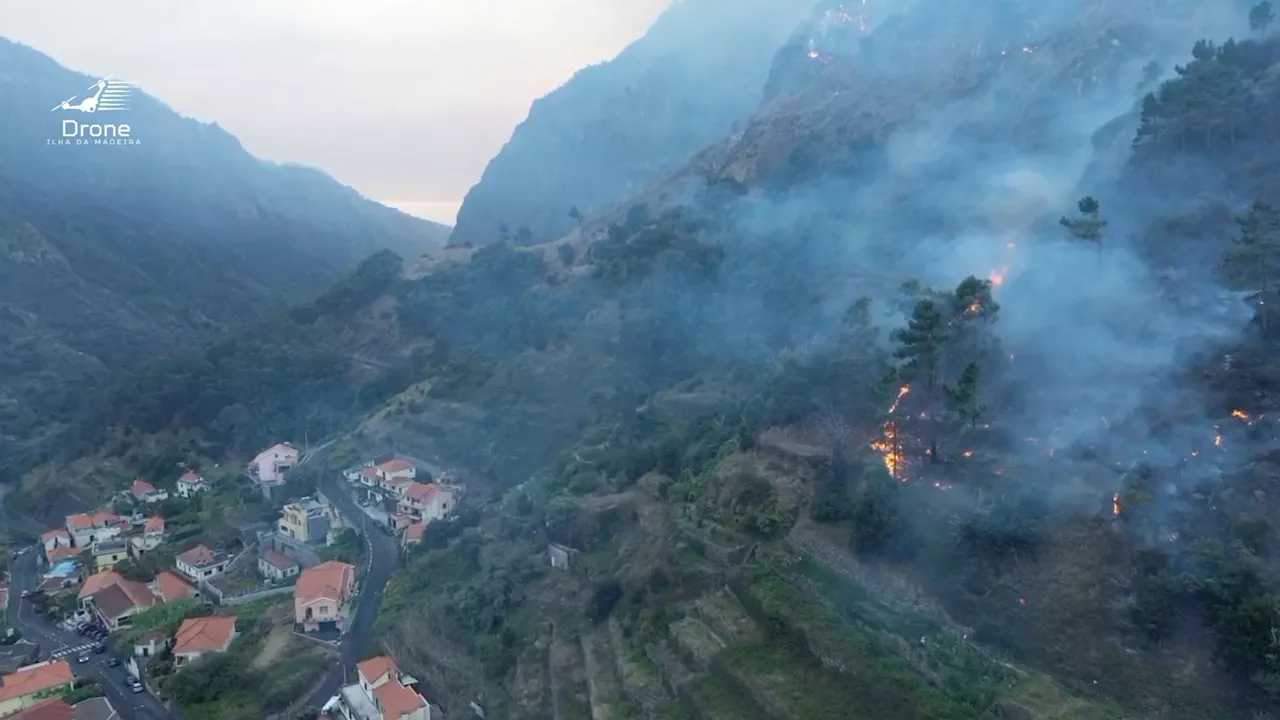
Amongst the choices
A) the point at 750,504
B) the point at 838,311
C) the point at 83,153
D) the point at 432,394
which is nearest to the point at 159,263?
the point at 83,153

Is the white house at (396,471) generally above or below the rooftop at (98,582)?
above

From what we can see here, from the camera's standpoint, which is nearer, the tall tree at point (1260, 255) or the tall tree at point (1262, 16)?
the tall tree at point (1260, 255)

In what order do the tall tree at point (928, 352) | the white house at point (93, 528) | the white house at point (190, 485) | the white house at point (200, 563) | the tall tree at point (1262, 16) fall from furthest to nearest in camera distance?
the white house at point (190, 485) < the white house at point (93, 528) < the white house at point (200, 563) < the tall tree at point (1262, 16) < the tall tree at point (928, 352)

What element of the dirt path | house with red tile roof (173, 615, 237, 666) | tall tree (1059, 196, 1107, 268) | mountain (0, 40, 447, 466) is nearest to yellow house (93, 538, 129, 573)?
house with red tile roof (173, 615, 237, 666)

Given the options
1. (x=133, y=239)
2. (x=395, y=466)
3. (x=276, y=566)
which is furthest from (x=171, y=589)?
(x=133, y=239)

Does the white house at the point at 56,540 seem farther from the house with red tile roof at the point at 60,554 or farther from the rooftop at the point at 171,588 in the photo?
the rooftop at the point at 171,588

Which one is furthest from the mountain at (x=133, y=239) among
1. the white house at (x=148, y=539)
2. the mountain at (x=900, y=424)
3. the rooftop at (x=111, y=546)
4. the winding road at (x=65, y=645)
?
the white house at (x=148, y=539)

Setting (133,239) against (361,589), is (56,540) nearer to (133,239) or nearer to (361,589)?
(361,589)
